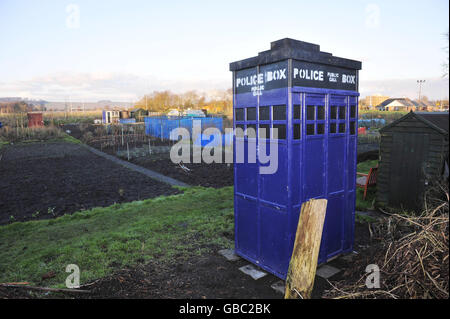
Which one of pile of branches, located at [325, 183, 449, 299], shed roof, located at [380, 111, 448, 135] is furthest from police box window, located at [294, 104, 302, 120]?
shed roof, located at [380, 111, 448, 135]

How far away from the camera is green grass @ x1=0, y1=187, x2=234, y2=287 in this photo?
5.34 m

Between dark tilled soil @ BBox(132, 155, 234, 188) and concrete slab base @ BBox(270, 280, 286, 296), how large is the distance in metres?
7.71

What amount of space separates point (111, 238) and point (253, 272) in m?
3.33

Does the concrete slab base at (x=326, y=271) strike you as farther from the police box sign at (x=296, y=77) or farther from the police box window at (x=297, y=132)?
the police box sign at (x=296, y=77)

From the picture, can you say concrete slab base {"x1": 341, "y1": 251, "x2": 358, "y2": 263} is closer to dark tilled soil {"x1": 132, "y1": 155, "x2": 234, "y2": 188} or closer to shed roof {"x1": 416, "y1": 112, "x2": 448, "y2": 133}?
shed roof {"x1": 416, "y1": 112, "x2": 448, "y2": 133}

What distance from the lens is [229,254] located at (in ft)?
18.7

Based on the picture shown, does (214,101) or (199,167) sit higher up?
(214,101)

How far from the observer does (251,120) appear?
4992 millimetres

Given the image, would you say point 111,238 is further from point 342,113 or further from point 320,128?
point 342,113

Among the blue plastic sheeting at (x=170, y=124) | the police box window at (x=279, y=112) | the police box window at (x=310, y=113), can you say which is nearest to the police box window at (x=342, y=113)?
the police box window at (x=310, y=113)

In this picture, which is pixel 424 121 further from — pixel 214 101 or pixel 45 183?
pixel 214 101

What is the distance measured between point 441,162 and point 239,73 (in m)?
5.31

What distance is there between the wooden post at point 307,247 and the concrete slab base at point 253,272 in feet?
5.45
